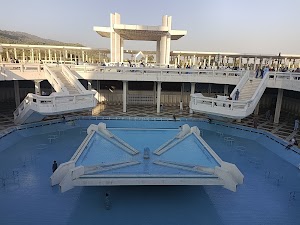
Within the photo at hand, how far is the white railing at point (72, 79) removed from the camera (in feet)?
63.4

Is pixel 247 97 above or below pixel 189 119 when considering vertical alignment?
above

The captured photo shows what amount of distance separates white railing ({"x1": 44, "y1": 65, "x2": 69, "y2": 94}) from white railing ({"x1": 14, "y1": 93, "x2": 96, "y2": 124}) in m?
1.09

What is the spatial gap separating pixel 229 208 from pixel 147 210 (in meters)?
3.55

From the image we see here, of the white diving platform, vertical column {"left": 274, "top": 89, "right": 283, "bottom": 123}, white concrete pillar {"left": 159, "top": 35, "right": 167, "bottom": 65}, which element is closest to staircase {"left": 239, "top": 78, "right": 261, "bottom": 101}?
vertical column {"left": 274, "top": 89, "right": 283, "bottom": 123}

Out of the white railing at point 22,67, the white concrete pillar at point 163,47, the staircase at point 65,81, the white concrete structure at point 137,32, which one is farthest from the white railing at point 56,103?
the white concrete pillar at point 163,47

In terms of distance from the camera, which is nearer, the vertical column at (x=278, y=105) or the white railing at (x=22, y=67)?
the white railing at (x=22, y=67)

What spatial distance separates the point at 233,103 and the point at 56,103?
1249 cm

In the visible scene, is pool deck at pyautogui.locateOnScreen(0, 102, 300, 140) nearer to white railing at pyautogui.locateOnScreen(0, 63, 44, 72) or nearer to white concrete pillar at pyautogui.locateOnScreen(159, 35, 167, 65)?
white railing at pyautogui.locateOnScreen(0, 63, 44, 72)

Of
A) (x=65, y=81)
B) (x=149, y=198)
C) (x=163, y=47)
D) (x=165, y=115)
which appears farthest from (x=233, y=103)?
(x=163, y=47)

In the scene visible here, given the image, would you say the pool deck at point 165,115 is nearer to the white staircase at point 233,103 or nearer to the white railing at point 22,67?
the white staircase at point 233,103

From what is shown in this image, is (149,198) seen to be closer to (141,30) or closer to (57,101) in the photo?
(57,101)

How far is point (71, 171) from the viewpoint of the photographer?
955cm

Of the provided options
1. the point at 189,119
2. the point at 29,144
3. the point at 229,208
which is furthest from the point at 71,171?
the point at 189,119

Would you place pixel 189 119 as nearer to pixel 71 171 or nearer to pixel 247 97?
pixel 247 97
